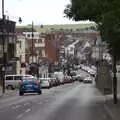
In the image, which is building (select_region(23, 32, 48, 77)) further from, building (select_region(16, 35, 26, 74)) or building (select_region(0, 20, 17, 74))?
building (select_region(0, 20, 17, 74))

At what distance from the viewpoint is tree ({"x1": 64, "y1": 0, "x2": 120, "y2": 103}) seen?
2421 centimetres

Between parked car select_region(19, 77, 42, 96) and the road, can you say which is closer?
the road

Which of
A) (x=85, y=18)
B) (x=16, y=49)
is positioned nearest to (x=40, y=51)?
(x=16, y=49)

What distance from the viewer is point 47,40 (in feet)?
580

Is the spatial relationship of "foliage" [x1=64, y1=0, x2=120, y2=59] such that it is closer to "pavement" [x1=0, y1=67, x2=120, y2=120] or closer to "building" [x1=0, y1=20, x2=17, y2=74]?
"pavement" [x1=0, y1=67, x2=120, y2=120]

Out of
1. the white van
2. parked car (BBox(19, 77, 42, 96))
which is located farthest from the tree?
the white van

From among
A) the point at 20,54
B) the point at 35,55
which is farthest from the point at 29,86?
the point at 35,55

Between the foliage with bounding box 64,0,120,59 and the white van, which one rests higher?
the foliage with bounding box 64,0,120,59

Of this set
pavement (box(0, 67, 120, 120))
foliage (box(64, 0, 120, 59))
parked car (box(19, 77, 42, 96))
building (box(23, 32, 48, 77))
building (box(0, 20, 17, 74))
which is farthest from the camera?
building (box(23, 32, 48, 77))

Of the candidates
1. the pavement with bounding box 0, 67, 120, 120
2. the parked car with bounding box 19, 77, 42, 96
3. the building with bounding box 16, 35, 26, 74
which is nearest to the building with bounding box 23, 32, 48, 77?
the building with bounding box 16, 35, 26, 74

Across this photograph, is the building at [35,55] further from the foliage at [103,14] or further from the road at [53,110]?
the foliage at [103,14]

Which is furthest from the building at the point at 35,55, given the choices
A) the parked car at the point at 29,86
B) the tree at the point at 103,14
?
the tree at the point at 103,14

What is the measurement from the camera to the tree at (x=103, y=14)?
953 inches

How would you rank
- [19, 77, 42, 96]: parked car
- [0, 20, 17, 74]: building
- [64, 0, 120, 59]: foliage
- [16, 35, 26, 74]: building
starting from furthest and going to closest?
1. [16, 35, 26, 74]: building
2. [0, 20, 17, 74]: building
3. [19, 77, 42, 96]: parked car
4. [64, 0, 120, 59]: foliage
